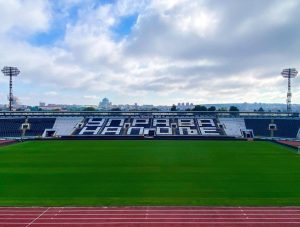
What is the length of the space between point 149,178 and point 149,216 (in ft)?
26.5

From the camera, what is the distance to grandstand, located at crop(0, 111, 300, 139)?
192 ft

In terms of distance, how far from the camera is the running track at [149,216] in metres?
15.9

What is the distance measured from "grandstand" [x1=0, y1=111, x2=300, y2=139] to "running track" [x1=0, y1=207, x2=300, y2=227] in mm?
37458

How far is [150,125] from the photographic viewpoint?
6297 cm

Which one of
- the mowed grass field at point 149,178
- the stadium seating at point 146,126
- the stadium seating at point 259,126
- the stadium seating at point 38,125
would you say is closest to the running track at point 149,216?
the mowed grass field at point 149,178

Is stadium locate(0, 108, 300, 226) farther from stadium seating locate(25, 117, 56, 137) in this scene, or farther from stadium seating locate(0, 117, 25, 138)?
stadium seating locate(0, 117, 25, 138)

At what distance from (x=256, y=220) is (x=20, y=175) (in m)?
17.8

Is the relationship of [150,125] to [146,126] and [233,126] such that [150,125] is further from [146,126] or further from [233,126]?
[233,126]

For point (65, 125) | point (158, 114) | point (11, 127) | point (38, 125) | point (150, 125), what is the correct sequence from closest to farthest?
point (11, 127) → point (38, 125) → point (65, 125) → point (150, 125) → point (158, 114)

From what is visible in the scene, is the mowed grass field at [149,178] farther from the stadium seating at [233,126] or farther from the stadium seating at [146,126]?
the stadium seating at [233,126]

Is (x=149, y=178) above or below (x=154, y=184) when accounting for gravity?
above

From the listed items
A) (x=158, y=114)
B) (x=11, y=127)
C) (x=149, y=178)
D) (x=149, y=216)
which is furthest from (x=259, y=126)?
(x=149, y=216)

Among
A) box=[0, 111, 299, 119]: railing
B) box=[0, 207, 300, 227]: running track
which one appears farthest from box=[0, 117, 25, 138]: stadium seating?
box=[0, 207, 300, 227]: running track

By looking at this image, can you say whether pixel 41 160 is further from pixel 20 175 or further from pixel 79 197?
pixel 79 197
